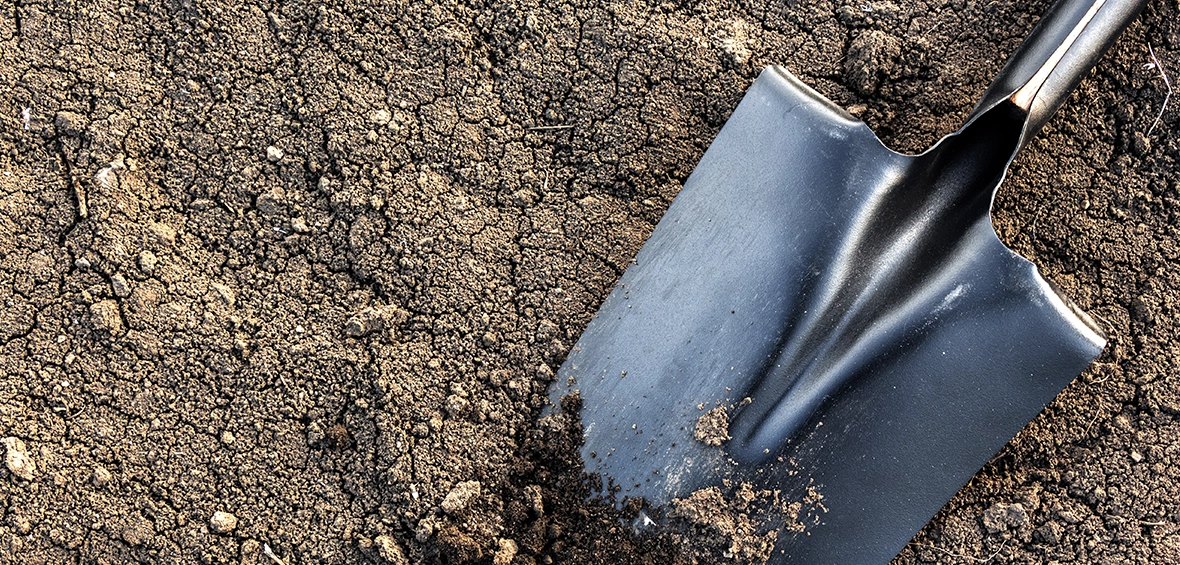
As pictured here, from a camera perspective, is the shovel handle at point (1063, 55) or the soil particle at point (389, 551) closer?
the shovel handle at point (1063, 55)

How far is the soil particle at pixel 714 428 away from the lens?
1882mm

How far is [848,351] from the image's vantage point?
1863 mm

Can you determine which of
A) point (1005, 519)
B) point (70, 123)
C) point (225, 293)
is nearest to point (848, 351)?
point (1005, 519)

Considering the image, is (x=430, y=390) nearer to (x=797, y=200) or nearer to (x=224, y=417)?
(x=224, y=417)

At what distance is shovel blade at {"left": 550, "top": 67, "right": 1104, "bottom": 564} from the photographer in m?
1.84

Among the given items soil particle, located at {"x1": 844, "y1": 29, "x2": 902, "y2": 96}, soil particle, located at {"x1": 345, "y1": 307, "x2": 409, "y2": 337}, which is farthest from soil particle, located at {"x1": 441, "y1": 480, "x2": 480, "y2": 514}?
soil particle, located at {"x1": 844, "y1": 29, "x2": 902, "y2": 96}

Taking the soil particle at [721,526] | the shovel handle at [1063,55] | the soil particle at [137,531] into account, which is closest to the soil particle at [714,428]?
the soil particle at [721,526]

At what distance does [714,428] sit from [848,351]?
0.35 meters

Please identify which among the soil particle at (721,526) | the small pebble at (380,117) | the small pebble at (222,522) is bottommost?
the small pebble at (222,522)

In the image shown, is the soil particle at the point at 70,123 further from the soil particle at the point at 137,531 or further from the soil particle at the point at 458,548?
the soil particle at the point at 458,548

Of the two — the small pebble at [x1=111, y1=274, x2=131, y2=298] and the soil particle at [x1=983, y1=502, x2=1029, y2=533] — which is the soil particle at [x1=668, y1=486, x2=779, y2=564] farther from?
the small pebble at [x1=111, y1=274, x2=131, y2=298]

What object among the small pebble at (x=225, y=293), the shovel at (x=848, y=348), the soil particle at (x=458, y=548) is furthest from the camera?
the small pebble at (x=225, y=293)

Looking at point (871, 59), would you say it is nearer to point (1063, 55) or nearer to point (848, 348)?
point (1063, 55)

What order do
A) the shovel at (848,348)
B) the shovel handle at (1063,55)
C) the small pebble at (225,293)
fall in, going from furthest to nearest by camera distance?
1. the small pebble at (225,293)
2. the shovel at (848,348)
3. the shovel handle at (1063,55)
